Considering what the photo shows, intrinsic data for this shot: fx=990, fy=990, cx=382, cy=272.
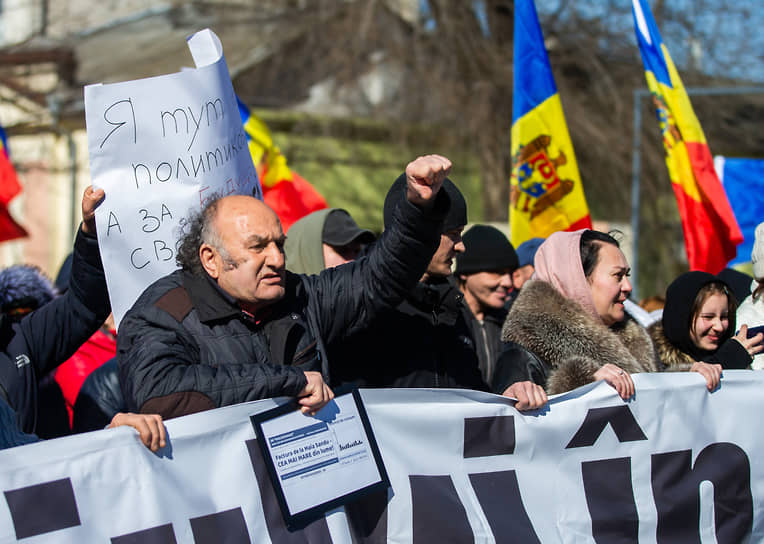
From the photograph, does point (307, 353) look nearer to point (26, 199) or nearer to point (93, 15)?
point (26, 199)

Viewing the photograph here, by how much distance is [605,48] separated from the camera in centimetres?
1253

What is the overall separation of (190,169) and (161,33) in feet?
56.1

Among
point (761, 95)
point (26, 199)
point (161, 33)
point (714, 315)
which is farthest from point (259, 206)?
point (161, 33)

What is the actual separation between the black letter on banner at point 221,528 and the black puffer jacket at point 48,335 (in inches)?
36.0

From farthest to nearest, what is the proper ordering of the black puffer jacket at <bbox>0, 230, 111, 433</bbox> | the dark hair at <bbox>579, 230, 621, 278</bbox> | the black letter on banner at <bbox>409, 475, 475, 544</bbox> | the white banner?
the dark hair at <bbox>579, 230, 621, 278</bbox> → the black puffer jacket at <bbox>0, 230, 111, 433</bbox> → the black letter on banner at <bbox>409, 475, 475, 544</bbox> → the white banner

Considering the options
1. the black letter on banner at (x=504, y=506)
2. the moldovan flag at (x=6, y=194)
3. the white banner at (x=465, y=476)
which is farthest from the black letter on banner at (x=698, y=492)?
the moldovan flag at (x=6, y=194)

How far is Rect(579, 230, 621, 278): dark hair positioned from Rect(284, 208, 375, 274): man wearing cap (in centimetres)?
105

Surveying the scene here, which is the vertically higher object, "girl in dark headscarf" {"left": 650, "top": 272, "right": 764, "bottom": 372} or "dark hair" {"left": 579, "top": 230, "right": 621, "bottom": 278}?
"dark hair" {"left": 579, "top": 230, "right": 621, "bottom": 278}

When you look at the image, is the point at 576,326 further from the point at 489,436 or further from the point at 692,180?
the point at 692,180

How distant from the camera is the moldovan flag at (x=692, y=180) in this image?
17.2ft

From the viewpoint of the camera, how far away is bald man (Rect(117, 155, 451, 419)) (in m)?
2.53

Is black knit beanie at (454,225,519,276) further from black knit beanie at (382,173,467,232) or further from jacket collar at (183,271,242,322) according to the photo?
jacket collar at (183,271,242,322)

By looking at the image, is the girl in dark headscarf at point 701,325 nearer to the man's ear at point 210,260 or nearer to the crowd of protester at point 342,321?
the crowd of protester at point 342,321

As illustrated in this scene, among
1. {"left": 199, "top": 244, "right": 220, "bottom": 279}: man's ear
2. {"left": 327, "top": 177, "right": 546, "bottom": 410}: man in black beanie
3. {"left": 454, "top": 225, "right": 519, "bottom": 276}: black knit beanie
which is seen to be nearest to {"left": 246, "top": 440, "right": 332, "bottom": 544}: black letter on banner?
{"left": 199, "top": 244, "right": 220, "bottom": 279}: man's ear
